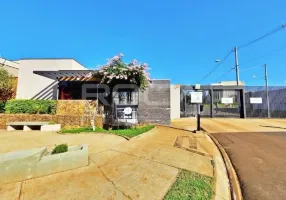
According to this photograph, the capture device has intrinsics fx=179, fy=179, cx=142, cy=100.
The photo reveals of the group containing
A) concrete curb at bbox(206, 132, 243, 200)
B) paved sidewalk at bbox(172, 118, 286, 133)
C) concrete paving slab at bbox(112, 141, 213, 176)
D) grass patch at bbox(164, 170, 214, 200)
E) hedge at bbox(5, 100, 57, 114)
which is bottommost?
concrete curb at bbox(206, 132, 243, 200)

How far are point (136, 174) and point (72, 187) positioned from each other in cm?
129

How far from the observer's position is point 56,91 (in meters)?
14.6

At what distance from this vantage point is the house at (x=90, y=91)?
1062cm

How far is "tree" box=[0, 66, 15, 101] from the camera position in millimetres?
12861

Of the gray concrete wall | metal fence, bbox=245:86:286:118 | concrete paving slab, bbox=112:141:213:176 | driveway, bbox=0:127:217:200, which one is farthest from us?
metal fence, bbox=245:86:286:118

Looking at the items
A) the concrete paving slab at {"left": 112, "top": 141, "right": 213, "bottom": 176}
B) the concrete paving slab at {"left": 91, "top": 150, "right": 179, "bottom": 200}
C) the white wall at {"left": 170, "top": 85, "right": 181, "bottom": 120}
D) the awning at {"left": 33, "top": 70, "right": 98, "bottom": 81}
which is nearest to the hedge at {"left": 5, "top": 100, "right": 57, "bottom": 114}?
the awning at {"left": 33, "top": 70, "right": 98, "bottom": 81}

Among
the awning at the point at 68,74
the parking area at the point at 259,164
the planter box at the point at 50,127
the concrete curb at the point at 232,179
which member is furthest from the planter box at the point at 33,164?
the awning at the point at 68,74

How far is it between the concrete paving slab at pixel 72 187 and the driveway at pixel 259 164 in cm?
259

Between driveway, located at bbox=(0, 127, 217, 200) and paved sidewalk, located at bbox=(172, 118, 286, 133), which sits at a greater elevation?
paved sidewalk, located at bbox=(172, 118, 286, 133)

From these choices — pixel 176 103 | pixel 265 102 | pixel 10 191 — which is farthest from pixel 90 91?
pixel 265 102

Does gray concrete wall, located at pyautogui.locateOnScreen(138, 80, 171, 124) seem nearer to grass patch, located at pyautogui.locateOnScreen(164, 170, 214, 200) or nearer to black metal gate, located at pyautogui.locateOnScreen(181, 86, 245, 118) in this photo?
black metal gate, located at pyautogui.locateOnScreen(181, 86, 245, 118)

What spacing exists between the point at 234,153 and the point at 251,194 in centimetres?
252

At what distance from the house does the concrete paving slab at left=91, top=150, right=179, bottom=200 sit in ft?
17.4

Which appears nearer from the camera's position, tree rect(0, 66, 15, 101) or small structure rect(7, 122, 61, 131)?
small structure rect(7, 122, 61, 131)
